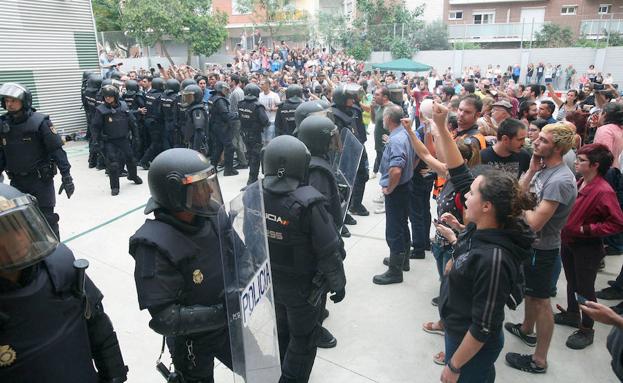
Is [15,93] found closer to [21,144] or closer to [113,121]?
[21,144]

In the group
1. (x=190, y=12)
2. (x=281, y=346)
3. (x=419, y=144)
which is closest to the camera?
(x=281, y=346)

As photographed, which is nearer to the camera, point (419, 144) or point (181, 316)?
point (181, 316)

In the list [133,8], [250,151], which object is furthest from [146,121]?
[133,8]

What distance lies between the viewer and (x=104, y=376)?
77.9 inches

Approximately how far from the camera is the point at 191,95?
331 inches

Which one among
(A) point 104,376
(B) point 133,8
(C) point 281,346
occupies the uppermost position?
(B) point 133,8

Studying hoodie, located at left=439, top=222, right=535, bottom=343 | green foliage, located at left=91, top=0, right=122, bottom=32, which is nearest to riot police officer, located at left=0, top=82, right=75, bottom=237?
hoodie, located at left=439, top=222, right=535, bottom=343

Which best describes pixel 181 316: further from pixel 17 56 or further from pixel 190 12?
pixel 190 12

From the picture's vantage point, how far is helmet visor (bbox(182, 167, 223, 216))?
83.9 inches

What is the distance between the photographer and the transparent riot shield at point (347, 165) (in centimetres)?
414

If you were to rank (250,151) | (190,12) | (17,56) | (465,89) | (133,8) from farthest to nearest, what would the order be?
(190,12)
(133,8)
(17,56)
(465,89)
(250,151)

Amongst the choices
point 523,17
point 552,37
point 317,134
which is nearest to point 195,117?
point 317,134

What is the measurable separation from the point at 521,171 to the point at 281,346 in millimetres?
2466

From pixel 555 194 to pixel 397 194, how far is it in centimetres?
175
